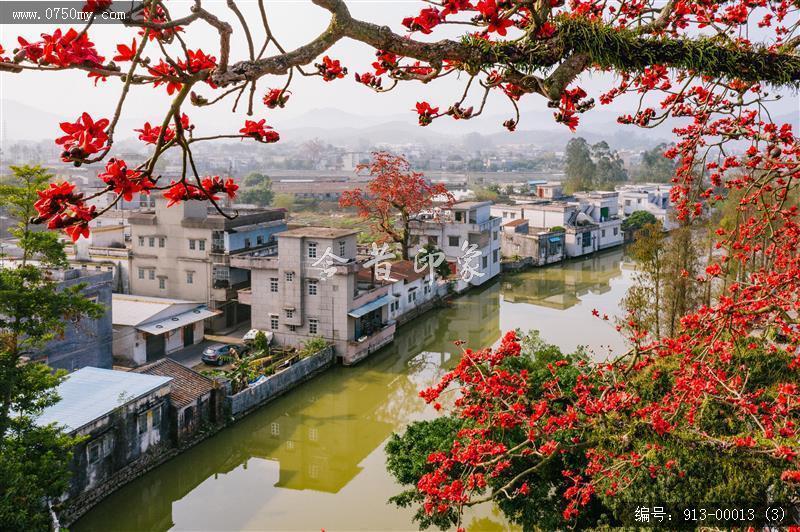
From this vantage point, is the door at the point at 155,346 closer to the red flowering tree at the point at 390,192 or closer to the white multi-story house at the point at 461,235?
the red flowering tree at the point at 390,192

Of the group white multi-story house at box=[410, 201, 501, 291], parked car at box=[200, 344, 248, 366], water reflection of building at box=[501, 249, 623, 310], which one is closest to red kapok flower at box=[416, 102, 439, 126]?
parked car at box=[200, 344, 248, 366]

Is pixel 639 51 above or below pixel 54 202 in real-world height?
above

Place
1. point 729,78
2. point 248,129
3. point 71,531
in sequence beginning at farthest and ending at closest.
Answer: point 71,531 < point 729,78 < point 248,129

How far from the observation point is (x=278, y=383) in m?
11.6

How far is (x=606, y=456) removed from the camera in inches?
186

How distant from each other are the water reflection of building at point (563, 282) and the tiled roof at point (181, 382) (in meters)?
11.3

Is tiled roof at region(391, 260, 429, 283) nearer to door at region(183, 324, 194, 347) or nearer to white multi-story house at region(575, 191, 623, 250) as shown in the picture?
door at region(183, 324, 194, 347)

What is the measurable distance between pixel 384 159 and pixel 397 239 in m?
2.21

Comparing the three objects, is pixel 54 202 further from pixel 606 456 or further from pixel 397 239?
pixel 397 239

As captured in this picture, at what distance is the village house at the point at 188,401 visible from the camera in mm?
9289

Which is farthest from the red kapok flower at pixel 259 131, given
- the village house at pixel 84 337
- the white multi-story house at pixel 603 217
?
the white multi-story house at pixel 603 217

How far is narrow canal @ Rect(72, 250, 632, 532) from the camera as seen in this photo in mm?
7891

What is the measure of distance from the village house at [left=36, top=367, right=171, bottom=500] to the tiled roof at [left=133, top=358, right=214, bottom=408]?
278 millimetres

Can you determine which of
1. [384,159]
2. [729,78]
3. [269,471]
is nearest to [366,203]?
[384,159]
